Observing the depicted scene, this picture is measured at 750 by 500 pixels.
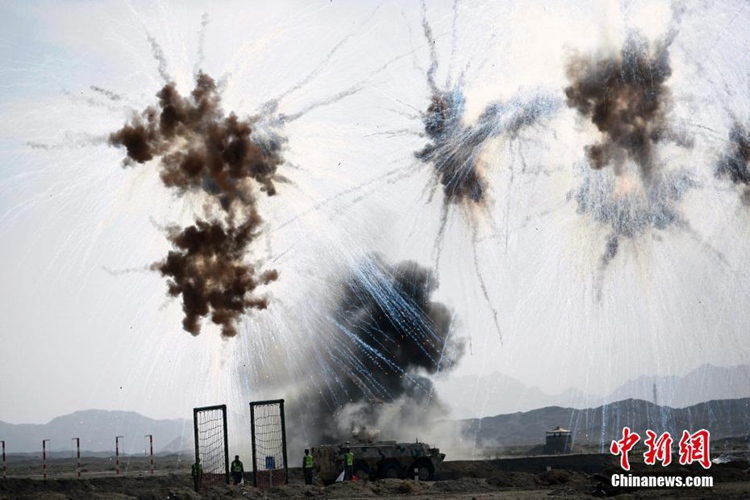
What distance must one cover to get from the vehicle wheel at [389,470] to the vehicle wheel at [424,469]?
0.57 metres

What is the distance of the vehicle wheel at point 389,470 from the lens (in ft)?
144

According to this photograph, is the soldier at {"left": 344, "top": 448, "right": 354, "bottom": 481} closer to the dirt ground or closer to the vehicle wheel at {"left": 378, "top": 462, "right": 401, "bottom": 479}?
the vehicle wheel at {"left": 378, "top": 462, "right": 401, "bottom": 479}

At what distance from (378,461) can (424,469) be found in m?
2.05

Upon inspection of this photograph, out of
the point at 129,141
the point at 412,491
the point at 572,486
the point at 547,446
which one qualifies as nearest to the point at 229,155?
the point at 129,141

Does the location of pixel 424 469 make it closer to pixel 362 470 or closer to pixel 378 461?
pixel 378 461

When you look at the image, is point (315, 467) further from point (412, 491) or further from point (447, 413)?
point (447, 413)

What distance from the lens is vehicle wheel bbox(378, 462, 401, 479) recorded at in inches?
1726

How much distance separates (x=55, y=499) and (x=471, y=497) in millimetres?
12520

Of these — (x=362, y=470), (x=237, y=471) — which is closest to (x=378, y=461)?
(x=362, y=470)

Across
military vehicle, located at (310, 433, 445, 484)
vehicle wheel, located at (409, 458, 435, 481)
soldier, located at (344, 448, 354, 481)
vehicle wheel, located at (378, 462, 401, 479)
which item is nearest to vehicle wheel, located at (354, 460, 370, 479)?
military vehicle, located at (310, 433, 445, 484)

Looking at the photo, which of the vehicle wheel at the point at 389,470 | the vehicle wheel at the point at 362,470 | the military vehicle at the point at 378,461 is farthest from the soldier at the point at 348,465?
the vehicle wheel at the point at 389,470

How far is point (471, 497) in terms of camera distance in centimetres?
3284

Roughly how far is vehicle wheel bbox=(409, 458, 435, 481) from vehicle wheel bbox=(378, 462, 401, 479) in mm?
571

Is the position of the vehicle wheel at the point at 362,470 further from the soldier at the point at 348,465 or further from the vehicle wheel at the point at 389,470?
the soldier at the point at 348,465
